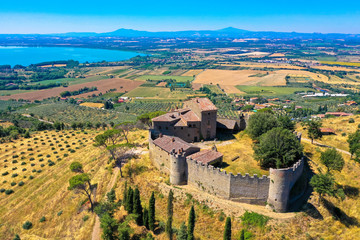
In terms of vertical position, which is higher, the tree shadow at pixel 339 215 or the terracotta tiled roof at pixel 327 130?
the terracotta tiled roof at pixel 327 130

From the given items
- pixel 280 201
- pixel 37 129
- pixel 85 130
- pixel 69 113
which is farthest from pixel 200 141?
pixel 69 113

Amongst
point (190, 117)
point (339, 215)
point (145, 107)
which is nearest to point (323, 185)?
point (339, 215)

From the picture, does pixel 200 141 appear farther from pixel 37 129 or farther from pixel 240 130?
pixel 37 129

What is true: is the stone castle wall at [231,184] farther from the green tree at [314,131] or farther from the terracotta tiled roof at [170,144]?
the green tree at [314,131]

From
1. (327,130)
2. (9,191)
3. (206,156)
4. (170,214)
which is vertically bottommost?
(9,191)

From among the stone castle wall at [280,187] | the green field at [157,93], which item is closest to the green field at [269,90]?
the green field at [157,93]

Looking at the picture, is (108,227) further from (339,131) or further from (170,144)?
(339,131)
